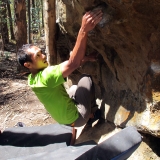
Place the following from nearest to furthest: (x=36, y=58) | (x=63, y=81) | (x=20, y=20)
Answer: (x=63, y=81) < (x=36, y=58) < (x=20, y=20)

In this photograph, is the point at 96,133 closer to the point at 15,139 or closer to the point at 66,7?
the point at 15,139

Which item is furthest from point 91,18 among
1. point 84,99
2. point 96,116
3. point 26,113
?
point 26,113

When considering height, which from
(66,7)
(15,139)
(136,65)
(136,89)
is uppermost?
(66,7)

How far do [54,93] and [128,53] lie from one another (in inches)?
38.2

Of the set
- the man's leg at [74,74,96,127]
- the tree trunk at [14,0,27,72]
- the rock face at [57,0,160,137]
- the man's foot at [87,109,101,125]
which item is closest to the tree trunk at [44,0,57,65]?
the rock face at [57,0,160,137]

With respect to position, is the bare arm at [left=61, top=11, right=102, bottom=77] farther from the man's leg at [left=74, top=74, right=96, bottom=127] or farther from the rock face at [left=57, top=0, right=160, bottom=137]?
the man's leg at [left=74, top=74, right=96, bottom=127]

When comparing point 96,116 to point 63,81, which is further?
point 96,116

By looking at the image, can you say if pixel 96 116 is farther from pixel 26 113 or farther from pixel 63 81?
pixel 26 113

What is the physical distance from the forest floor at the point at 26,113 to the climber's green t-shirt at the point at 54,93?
45 centimetres

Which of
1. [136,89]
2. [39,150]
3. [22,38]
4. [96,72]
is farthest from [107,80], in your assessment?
[22,38]

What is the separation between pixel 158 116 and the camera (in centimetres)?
260

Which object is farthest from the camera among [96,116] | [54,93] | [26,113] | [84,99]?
[26,113]

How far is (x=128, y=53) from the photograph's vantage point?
2834mm

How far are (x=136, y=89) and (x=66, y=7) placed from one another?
49.2 inches
